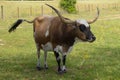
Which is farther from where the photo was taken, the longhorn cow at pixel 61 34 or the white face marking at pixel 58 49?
the white face marking at pixel 58 49

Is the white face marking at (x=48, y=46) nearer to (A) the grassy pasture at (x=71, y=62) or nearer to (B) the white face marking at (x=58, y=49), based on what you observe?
(B) the white face marking at (x=58, y=49)

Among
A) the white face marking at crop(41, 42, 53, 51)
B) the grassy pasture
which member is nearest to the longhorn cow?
the white face marking at crop(41, 42, 53, 51)

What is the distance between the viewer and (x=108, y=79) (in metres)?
11.5

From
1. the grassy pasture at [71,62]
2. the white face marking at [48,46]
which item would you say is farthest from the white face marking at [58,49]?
the grassy pasture at [71,62]

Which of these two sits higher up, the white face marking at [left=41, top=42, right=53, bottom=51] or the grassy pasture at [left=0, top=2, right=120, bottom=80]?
the white face marking at [left=41, top=42, right=53, bottom=51]

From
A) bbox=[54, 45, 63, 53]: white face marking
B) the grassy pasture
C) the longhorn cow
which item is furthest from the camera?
the grassy pasture

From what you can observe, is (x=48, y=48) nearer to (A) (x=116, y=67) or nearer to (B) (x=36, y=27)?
(B) (x=36, y=27)

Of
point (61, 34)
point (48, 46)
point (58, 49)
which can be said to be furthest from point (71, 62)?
point (61, 34)

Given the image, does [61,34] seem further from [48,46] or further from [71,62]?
[71,62]

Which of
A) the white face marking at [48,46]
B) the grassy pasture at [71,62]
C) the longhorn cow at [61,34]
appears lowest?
the grassy pasture at [71,62]

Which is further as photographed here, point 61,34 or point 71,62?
point 71,62

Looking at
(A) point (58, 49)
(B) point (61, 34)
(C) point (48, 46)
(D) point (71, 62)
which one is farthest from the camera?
(D) point (71, 62)

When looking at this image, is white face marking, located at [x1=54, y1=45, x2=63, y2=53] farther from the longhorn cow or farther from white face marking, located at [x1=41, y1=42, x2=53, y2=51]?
white face marking, located at [x1=41, y1=42, x2=53, y2=51]

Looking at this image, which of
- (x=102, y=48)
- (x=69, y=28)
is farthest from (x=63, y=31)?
(x=102, y=48)
